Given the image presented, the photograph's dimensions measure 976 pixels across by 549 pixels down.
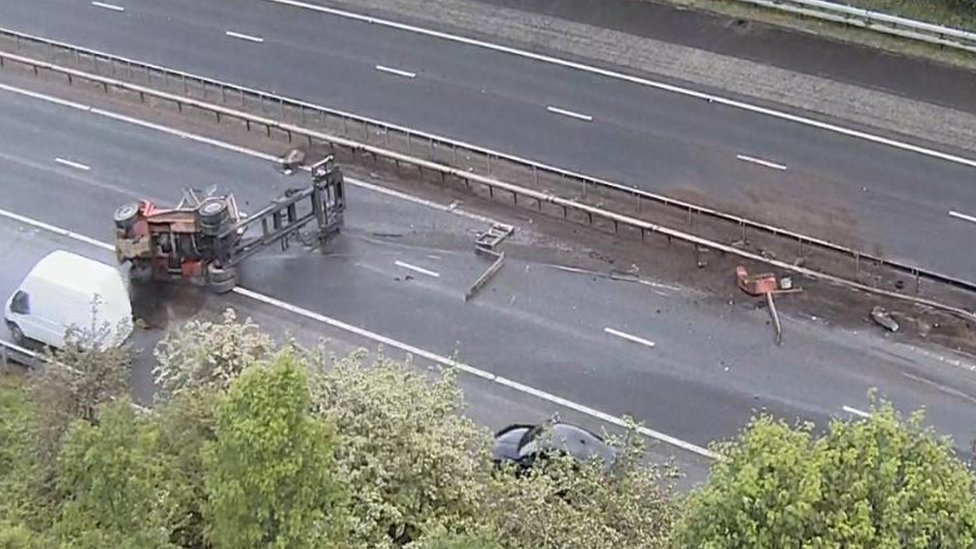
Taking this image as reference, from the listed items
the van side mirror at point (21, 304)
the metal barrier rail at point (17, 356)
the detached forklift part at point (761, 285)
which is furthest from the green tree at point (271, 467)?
the detached forklift part at point (761, 285)

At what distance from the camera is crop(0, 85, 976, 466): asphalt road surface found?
28953 millimetres

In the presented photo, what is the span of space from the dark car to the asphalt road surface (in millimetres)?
2146

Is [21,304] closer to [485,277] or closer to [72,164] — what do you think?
[72,164]

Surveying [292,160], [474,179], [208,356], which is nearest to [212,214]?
[292,160]

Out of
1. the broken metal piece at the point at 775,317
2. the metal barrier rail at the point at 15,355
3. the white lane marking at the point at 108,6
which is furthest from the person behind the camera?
the white lane marking at the point at 108,6

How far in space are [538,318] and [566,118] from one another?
817 centimetres

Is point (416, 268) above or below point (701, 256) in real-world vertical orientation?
below

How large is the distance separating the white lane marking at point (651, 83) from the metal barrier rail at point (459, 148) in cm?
448

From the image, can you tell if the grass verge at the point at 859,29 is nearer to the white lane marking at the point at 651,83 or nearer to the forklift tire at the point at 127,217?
the white lane marking at the point at 651,83

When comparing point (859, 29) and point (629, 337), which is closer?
point (629, 337)

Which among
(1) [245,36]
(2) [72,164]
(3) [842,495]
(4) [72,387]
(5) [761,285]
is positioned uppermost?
(3) [842,495]

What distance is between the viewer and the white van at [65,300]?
1195 inches

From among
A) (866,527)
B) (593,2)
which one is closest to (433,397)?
(866,527)

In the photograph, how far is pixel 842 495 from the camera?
18.4 meters
